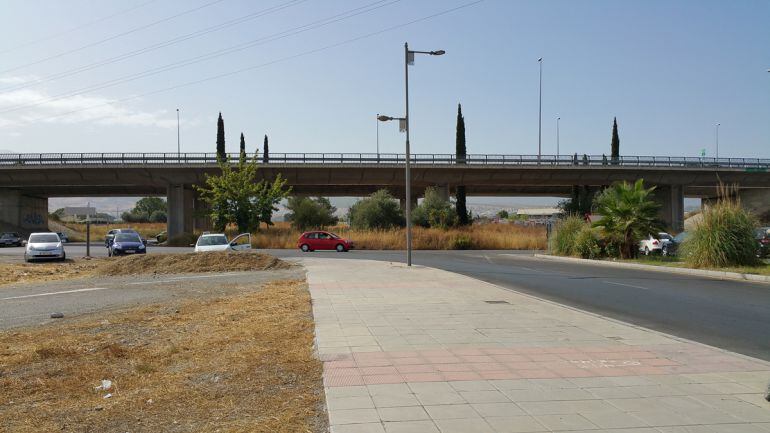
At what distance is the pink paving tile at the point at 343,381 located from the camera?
6.24 metres

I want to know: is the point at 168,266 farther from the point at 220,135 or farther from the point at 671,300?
the point at 220,135

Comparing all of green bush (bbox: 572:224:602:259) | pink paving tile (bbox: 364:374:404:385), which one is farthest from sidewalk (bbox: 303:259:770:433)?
green bush (bbox: 572:224:602:259)

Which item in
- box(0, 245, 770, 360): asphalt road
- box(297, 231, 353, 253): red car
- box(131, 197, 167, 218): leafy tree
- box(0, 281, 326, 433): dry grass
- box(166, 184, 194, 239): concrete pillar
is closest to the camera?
box(0, 281, 326, 433): dry grass

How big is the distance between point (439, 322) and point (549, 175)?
5237 cm

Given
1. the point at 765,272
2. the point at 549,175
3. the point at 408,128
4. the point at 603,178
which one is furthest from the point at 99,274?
the point at 603,178

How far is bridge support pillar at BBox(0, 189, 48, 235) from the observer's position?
6184 centimetres

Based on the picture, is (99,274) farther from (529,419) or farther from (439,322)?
(529,419)

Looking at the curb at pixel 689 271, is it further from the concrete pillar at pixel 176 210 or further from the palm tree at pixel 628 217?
the concrete pillar at pixel 176 210

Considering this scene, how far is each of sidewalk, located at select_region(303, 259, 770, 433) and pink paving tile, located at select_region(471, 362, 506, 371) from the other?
1cm

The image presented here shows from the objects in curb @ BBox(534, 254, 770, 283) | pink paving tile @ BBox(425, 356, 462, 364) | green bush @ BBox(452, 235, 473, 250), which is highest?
pink paving tile @ BBox(425, 356, 462, 364)

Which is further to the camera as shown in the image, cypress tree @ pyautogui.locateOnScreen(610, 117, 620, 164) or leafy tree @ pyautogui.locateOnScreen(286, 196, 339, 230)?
cypress tree @ pyautogui.locateOnScreen(610, 117, 620, 164)

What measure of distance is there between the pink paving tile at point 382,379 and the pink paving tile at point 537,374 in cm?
132

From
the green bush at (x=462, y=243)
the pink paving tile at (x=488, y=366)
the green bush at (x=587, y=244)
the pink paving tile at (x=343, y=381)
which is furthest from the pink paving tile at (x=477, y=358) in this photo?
the green bush at (x=462, y=243)

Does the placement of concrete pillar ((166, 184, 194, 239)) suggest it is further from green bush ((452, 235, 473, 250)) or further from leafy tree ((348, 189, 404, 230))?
green bush ((452, 235, 473, 250))
